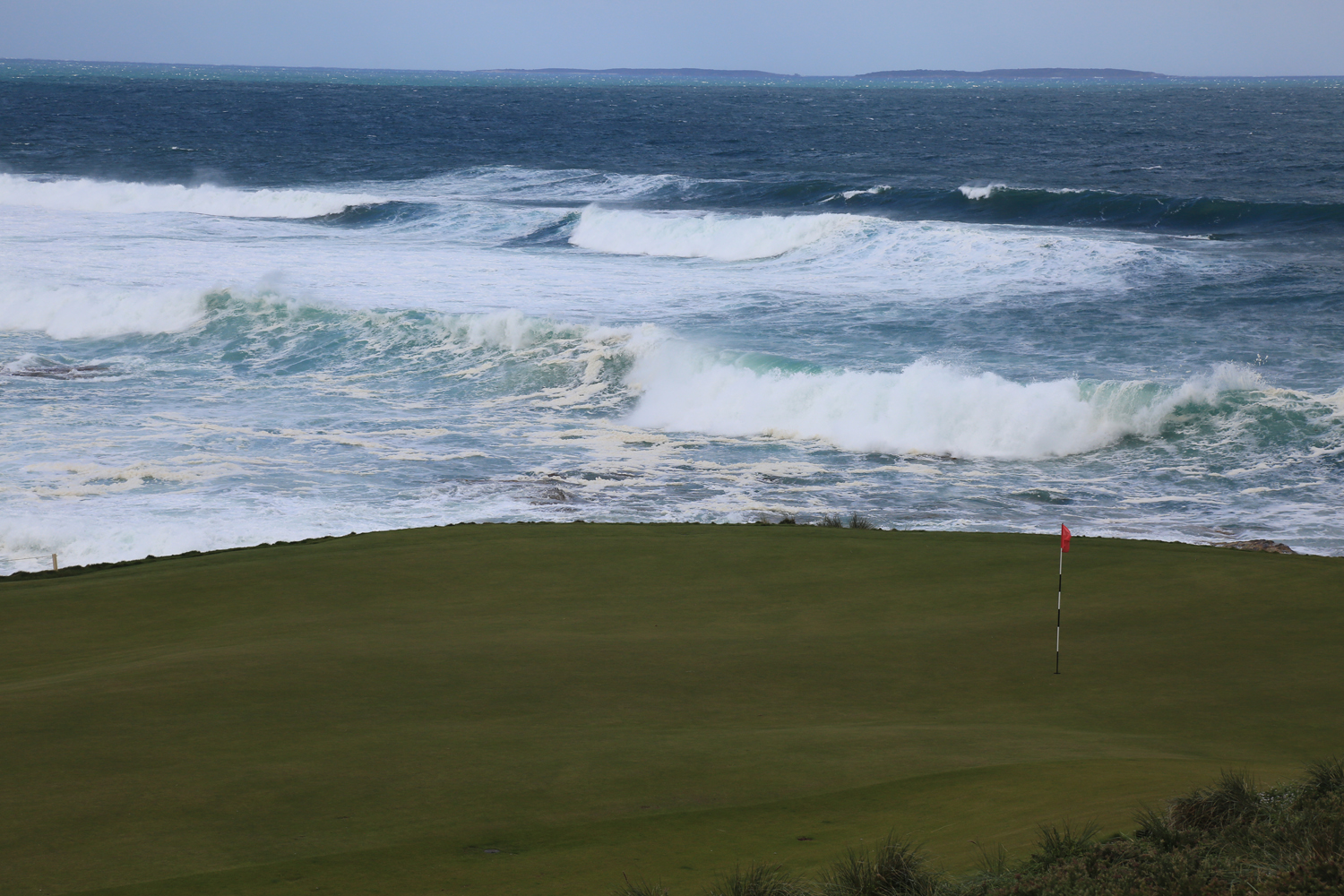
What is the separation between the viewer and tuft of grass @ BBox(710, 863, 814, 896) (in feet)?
12.2

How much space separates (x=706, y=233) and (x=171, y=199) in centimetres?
2425

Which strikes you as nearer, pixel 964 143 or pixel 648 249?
pixel 648 249

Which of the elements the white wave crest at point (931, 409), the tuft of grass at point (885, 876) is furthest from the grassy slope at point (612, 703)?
the white wave crest at point (931, 409)

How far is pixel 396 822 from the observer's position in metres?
4.38

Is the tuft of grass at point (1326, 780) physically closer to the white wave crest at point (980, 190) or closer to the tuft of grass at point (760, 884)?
the tuft of grass at point (760, 884)

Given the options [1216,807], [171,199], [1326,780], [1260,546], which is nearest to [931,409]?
[1260,546]

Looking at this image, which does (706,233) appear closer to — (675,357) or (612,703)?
(675,357)

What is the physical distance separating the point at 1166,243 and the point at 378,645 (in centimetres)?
3089

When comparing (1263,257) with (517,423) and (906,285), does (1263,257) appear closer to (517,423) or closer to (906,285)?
(906,285)

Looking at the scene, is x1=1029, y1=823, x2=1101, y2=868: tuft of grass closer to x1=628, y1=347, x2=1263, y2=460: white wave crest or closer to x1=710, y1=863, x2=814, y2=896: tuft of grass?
x1=710, y1=863, x2=814, y2=896: tuft of grass

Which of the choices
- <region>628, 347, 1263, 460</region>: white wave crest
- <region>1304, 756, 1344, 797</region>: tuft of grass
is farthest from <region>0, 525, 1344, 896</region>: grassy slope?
<region>628, 347, 1263, 460</region>: white wave crest

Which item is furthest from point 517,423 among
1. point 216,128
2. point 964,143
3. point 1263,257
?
point 216,128

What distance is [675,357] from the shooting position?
2088 centimetres

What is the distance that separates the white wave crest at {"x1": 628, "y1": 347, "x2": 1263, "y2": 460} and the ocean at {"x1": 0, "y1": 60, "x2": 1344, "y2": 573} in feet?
0.18
